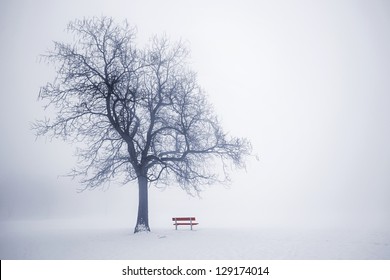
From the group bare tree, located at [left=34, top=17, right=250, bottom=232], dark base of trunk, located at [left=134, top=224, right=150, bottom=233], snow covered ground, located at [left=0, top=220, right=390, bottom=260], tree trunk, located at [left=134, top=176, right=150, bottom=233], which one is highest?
bare tree, located at [left=34, top=17, right=250, bottom=232]

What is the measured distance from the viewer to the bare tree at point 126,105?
16266 millimetres

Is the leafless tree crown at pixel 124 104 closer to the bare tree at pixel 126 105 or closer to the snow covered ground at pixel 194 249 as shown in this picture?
the bare tree at pixel 126 105

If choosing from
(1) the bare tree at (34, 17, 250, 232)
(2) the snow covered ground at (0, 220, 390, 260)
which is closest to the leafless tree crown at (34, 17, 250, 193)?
(1) the bare tree at (34, 17, 250, 232)

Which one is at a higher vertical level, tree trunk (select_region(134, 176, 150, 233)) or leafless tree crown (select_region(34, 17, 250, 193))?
leafless tree crown (select_region(34, 17, 250, 193))

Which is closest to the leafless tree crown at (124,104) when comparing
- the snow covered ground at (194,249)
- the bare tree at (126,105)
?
the bare tree at (126,105)

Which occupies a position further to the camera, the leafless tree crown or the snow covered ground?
the leafless tree crown

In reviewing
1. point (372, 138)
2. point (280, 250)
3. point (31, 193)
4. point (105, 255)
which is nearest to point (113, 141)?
point (105, 255)

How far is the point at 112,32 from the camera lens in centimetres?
1664

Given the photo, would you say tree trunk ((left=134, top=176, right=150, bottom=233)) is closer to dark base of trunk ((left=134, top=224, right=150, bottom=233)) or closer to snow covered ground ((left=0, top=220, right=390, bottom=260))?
dark base of trunk ((left=134, top=224, right=150, bottom=233))

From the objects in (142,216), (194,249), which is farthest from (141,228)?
(194,249)

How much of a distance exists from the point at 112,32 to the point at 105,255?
43.1 ft

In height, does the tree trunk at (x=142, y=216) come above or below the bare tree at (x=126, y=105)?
below

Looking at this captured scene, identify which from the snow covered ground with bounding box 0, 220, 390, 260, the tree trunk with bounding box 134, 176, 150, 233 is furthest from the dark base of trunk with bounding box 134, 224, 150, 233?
the snow covered ground with bounding box 0, 220, 390, 260

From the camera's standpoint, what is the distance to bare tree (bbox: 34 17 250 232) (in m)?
16.3
